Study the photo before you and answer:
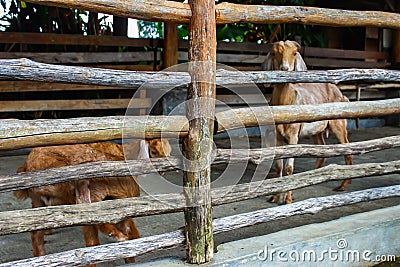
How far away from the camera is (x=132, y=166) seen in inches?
108

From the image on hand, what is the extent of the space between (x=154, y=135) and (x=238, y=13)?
91 cm

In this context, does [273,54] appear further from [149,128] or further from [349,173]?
[149,128]

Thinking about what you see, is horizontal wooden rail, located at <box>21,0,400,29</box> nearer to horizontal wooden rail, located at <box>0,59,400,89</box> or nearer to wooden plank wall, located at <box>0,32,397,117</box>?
horizontal wooden rail, located at <box>0,59,400,89</box>

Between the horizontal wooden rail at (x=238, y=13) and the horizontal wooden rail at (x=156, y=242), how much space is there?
124cm

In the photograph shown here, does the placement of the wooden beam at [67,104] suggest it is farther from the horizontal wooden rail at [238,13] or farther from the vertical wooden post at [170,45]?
the horizontal wooden rail at [238,13]

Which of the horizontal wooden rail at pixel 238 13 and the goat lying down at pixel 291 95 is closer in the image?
the horizontal wooden rail at pixel 238 13

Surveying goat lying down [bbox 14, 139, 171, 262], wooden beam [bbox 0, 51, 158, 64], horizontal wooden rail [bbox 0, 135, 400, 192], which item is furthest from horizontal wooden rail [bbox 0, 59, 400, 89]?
wooden beam [bbox 0, 51, 158, 64]

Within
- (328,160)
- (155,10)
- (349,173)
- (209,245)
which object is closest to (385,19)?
(349,173)

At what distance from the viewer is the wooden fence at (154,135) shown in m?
2.46

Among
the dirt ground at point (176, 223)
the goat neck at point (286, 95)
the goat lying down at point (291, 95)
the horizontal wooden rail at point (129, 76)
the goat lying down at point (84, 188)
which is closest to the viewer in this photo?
the horizontal wooden rail at point (129, 76)

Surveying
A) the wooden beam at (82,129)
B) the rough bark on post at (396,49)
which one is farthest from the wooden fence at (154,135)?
the rough bark on post at (396,49)

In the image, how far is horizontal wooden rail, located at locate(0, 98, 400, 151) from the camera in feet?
7.97

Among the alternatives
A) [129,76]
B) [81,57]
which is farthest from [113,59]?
[129,76]

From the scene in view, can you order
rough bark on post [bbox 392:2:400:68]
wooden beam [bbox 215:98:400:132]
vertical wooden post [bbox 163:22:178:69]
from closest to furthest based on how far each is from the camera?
wooden beam [bbox 215:98:400:132] → vertical wooden post [bbox 163:22:178:69] → rough bark on post [bbox 392:2:400:68]
